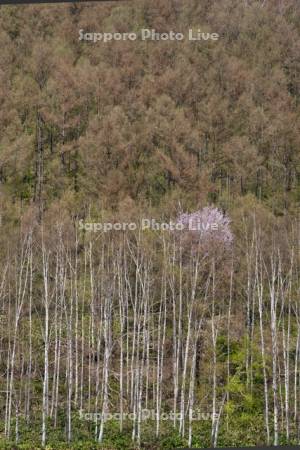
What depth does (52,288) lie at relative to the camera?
35.5ft

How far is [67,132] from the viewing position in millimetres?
11586

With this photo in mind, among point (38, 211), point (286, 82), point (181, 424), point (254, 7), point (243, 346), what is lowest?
point (181, 424)

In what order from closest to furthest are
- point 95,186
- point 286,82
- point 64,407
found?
point 64,407 < point 95,186 < point 286,82

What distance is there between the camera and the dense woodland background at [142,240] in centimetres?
1069

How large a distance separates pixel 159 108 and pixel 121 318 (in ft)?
8.48

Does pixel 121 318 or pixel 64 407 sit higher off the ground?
pixel 121 318

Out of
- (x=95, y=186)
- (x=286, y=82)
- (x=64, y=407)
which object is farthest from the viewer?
(x=286, y=82)

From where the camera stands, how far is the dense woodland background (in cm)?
1069

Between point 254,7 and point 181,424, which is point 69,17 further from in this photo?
point 181,424

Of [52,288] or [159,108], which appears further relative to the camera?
[159,108]

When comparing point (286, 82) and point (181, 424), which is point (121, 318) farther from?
point (286, 82)

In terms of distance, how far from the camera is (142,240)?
1090cm

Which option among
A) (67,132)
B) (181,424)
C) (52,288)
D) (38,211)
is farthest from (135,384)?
(67,132)

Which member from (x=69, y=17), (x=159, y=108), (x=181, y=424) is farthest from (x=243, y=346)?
(x=69, y=17)
